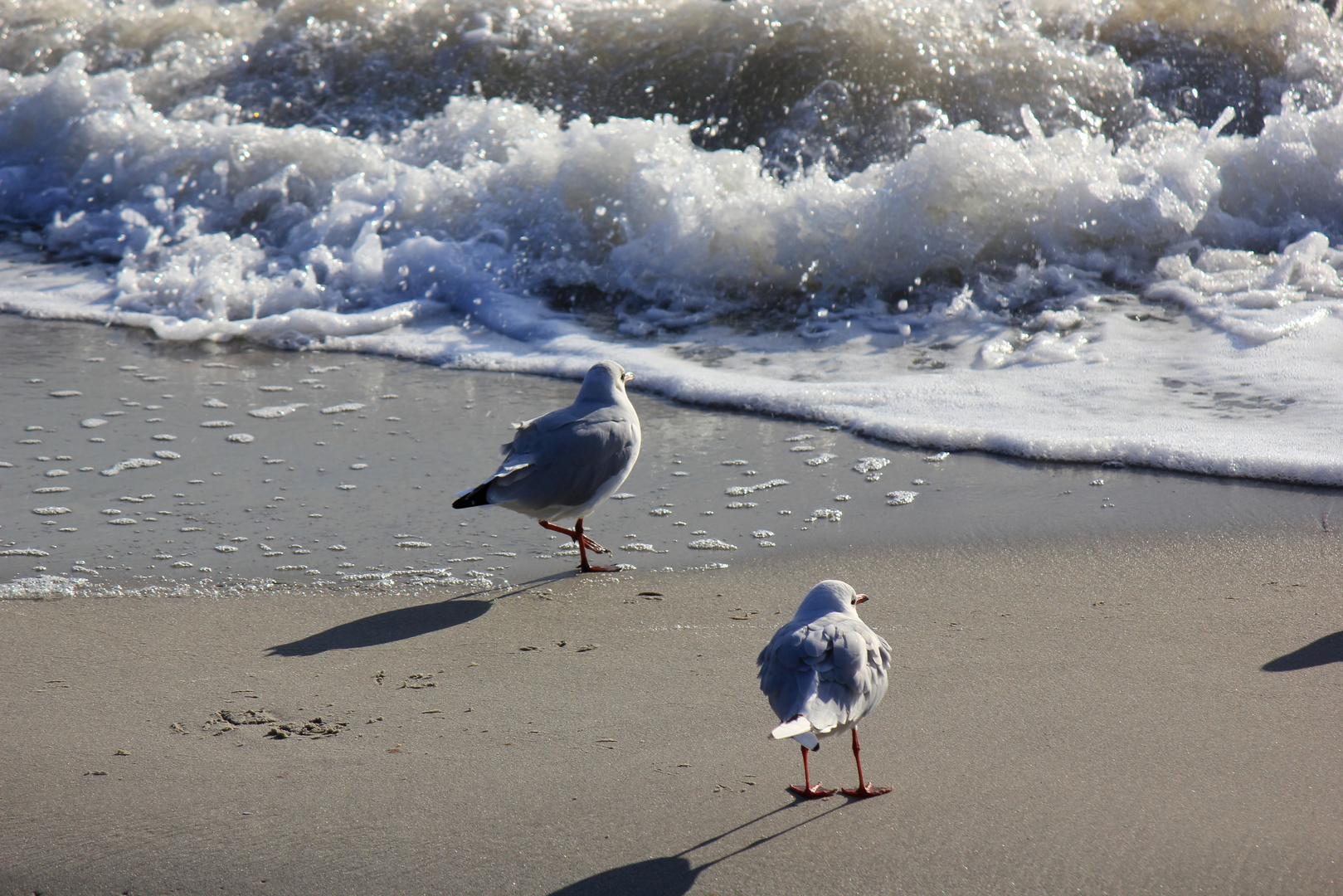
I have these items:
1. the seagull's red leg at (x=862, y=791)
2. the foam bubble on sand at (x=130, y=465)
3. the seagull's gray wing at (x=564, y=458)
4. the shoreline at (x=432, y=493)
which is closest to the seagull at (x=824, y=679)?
the seagull's red leg at (x=862, y=791)

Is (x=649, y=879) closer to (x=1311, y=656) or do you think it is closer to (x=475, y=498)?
(x=475, y=498)

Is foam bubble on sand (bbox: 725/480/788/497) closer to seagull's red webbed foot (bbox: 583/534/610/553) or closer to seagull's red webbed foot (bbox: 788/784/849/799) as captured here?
seagull's red webbed foot (bbox: 583/534/610/553)

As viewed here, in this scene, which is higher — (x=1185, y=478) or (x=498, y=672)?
(x=1185, y=478)

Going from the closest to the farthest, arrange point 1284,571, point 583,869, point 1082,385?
point 583,869
point 1284,571
point 1082,385

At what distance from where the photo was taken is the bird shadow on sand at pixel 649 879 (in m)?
2.09

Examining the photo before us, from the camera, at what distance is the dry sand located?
7.19 feet

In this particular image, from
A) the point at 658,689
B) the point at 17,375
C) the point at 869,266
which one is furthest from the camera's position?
the point at 869,266

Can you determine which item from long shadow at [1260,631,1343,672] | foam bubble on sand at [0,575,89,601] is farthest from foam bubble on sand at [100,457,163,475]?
long shadow at [1260,631,1343,672]

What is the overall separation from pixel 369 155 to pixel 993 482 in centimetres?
648

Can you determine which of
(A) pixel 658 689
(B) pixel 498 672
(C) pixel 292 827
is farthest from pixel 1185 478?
(C) pixel 292 827

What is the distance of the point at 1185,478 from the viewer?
4.20 meters

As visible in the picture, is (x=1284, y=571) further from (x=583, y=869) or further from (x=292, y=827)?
(x=292, y=827)

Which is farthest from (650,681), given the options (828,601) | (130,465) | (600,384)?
(130,465)

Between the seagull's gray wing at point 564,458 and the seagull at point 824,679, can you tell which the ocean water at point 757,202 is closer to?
the seagull's gray wing at point 564,458
